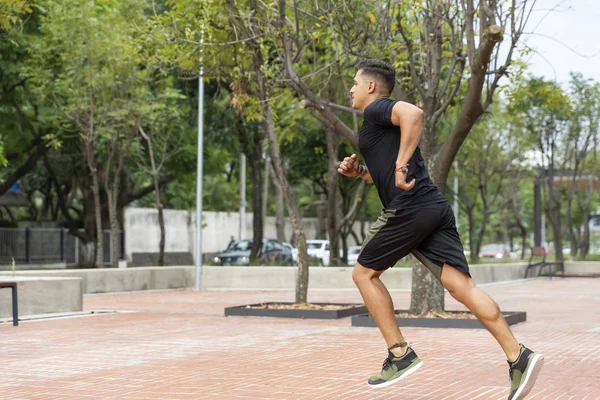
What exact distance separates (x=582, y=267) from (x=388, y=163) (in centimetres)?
3020

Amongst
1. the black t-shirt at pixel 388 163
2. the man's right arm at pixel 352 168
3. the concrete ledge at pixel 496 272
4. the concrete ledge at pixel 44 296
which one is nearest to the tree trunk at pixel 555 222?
the concrete ledge at pixel 496 272

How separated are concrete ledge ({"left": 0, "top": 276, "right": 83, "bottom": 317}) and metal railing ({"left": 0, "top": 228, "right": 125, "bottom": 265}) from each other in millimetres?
18214

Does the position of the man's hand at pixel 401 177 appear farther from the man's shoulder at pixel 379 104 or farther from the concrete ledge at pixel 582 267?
the concrete ledge at pixel 582 267

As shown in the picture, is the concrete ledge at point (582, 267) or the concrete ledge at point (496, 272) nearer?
the concrete ledge at point (496, 272)

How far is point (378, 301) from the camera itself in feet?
20.1

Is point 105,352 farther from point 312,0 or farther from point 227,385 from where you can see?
point 312,0

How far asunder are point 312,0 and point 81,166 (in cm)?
1858

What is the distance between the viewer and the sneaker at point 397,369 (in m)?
6.04

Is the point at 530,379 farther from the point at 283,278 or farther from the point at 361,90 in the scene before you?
the point at 283,278

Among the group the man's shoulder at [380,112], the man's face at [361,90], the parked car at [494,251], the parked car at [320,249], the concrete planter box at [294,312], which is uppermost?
the man's face at [361,90]

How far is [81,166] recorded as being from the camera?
3269 cm

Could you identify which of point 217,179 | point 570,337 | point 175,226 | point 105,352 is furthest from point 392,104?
point 217,179

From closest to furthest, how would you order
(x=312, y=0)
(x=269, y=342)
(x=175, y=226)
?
(x=269, y=342) → (x=312, y=0) → (x=175, y=226)

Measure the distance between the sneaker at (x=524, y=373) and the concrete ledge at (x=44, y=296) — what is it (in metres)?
9.85
